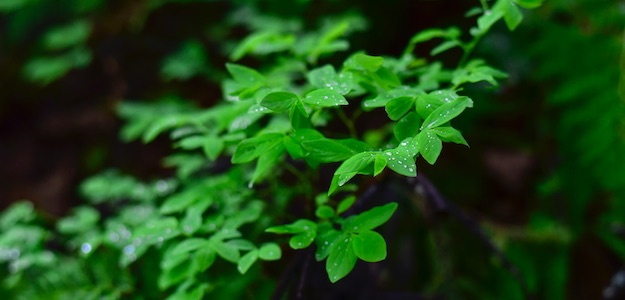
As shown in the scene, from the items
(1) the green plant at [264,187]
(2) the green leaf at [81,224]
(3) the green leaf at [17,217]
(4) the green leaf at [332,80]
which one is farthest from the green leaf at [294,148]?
(3) the green leaf at [17,217]

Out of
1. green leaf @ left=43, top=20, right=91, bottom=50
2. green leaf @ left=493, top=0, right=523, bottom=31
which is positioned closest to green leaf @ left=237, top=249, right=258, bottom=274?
green leaf @ left=493, top=0, right=523, bottom=31

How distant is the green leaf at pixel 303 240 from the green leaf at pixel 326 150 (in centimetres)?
13

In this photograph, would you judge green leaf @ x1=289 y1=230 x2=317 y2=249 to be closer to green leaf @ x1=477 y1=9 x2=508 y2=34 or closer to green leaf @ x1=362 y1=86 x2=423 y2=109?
green leaf @ x1=362 y1=86 x2=423 y2=109

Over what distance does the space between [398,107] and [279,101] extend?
18 cm

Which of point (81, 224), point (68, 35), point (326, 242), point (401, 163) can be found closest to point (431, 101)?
point (401, 163)

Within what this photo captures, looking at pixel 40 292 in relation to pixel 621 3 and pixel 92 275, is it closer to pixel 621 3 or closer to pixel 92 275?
pixel 92 275

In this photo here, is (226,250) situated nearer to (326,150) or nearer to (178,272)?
(178,272)

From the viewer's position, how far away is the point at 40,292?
1.38 m

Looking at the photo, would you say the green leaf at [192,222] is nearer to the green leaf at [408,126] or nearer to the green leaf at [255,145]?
the green leaf at [255,145]

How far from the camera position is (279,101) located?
87cm

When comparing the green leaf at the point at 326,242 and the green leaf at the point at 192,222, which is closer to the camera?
the green leaf at the point at 326,242

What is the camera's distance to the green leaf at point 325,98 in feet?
2.76

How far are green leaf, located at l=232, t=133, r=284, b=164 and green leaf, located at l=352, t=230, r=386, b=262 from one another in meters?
0.19

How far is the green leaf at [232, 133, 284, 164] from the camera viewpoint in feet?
2.96
